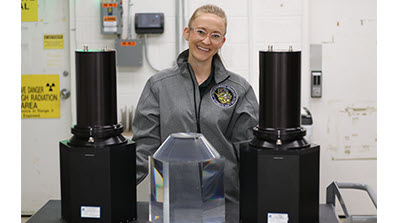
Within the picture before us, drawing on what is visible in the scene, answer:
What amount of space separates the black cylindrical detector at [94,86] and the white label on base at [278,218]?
593mm

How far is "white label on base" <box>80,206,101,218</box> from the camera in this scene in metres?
1.65

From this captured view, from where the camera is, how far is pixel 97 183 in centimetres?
164

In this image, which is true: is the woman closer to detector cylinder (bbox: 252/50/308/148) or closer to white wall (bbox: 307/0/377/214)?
detector cylinder (bbox: 252/50/308/148)

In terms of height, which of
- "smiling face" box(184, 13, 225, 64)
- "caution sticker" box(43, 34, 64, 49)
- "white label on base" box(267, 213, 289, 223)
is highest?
"caution sticker" box(43, 34, 64, 49)

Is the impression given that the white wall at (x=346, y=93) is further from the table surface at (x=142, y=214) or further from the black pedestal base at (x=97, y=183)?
the black pedestal base at (x=97, y=183)

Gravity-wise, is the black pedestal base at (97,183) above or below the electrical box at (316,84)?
below

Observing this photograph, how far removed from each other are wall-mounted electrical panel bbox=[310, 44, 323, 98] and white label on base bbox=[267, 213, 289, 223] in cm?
243

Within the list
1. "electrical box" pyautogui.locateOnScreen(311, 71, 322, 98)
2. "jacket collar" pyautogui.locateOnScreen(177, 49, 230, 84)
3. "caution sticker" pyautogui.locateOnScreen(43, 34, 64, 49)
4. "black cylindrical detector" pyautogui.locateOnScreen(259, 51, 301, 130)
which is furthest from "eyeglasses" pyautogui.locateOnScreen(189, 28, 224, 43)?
"caution sticker" pyautogui.locateOnScreen(43, 34, 64, 49)

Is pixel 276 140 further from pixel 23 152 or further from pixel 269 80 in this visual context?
pixel 23 152

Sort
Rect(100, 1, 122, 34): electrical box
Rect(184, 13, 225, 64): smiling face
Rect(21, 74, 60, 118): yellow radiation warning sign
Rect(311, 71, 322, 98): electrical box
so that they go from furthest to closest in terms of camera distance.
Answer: Rect(21, 74, 60, 118): yellow radiation warning sign
Rect(311, 71, 322, 98): electrical box
Rect(100, 1, 122, 34): electrical box
Rect(184, 13, 225, 64): smiling face

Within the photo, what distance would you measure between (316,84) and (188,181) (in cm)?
253

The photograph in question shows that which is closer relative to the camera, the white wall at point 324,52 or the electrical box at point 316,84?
the white wall at point 324,52

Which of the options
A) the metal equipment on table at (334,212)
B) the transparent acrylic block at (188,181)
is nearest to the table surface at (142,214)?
the metal equipment on table at (334,212)

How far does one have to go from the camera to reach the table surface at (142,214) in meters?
1.69
